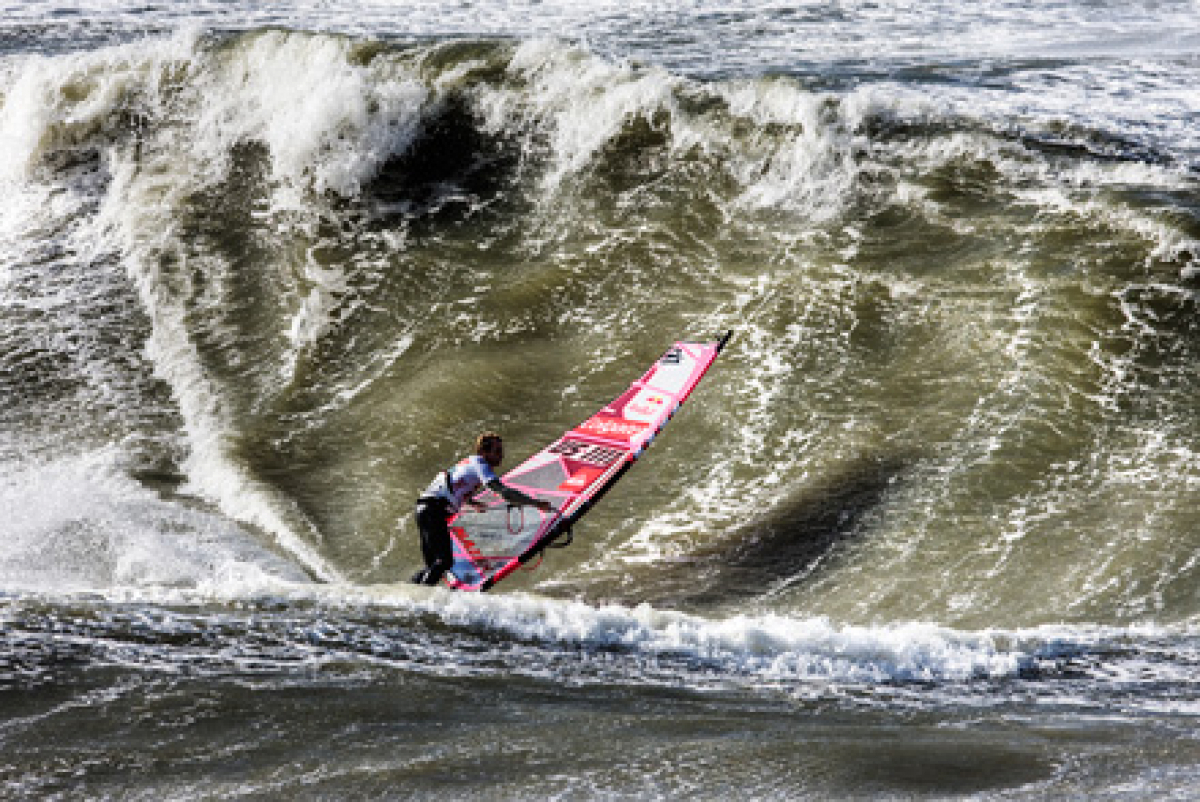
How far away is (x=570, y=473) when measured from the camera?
9750 millimetres

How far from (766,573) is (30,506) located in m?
5.53

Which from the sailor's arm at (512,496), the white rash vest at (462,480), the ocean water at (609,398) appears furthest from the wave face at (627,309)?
the white rash vest at (462,480)

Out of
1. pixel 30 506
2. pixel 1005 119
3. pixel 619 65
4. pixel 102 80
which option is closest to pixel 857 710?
pixel 30 506

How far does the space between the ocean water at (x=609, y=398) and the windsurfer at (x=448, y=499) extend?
0.60 metres

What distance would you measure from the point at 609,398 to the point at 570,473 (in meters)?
1.55

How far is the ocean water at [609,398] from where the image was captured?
552cm

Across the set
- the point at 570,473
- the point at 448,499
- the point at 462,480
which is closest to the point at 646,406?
the point at 570,473

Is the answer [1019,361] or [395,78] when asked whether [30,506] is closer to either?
[1019,361]

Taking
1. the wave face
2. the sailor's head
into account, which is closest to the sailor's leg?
the sailor's head

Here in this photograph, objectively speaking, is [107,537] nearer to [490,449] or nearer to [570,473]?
[490,449]

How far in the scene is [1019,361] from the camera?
10688 millimetres

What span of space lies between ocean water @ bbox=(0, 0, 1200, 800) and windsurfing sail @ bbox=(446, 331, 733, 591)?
27 cm

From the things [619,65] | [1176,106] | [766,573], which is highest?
[619,65]

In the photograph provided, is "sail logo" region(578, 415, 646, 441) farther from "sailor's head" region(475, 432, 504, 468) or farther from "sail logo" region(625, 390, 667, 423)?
"sailor's head" region(475, 432, 504, 468)
